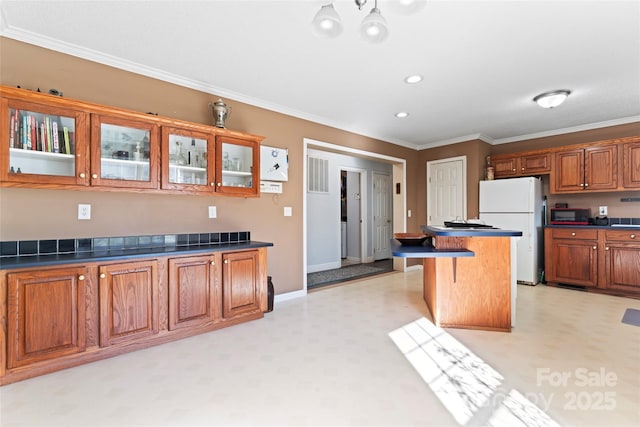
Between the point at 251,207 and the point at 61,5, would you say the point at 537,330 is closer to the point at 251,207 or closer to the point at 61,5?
the point at 251,207

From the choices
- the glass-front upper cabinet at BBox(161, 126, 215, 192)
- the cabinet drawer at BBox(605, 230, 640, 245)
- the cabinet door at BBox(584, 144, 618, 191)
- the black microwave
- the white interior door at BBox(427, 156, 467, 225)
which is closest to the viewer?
the glass-front upper cabinet at BBox(161, 126, 215, 192)

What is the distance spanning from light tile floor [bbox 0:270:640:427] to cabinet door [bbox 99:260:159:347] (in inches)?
7.4

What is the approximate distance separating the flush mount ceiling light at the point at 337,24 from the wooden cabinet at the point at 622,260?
4528 mm

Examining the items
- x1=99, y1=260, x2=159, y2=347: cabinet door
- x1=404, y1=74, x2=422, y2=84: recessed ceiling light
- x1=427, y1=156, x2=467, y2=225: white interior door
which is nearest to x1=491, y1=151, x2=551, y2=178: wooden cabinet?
x1=427, y1=156, x2=467, y2=225: white interior door

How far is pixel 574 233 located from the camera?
173 inches

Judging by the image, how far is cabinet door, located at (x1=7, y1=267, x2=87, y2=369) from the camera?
1.94 meters

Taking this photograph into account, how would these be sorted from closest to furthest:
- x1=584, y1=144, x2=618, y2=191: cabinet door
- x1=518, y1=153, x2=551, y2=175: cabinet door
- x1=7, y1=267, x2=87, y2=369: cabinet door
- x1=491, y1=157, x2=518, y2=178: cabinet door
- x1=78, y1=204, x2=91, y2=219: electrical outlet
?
x1=7, y1=267, x2=87, y2=369: cabinet door, x1=78, y1=204, x2=91, y2=219: electrical outlet, x1=584, y1=144, x2=618, y2=191: cabinet door, x1=518, y1=153, x2=551, y2=175: cabinet door, x1=491, y1=157, x2=518, y2=178: cabinet door

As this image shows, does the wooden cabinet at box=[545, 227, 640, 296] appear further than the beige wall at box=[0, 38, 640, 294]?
Yes

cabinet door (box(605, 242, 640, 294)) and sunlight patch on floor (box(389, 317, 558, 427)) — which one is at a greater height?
cabinet door (box(605, 242, 640, 294))

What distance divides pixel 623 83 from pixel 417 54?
2.42m

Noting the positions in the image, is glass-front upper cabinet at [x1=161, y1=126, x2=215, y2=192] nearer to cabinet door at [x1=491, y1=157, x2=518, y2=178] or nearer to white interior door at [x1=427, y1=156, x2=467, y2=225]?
white interior door at [x1=427, y1=156, x2=467, y2=225]

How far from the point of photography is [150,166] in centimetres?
265

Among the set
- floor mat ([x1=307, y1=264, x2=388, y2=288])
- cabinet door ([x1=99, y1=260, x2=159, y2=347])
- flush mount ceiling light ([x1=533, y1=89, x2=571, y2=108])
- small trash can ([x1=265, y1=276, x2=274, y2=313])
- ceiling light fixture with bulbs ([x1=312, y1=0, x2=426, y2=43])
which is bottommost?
floor mat ([x1=307, y1=264, x2=388, y2=288])

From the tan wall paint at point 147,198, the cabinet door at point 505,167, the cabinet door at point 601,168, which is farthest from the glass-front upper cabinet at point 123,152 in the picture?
the cabinet door at point 601,168
